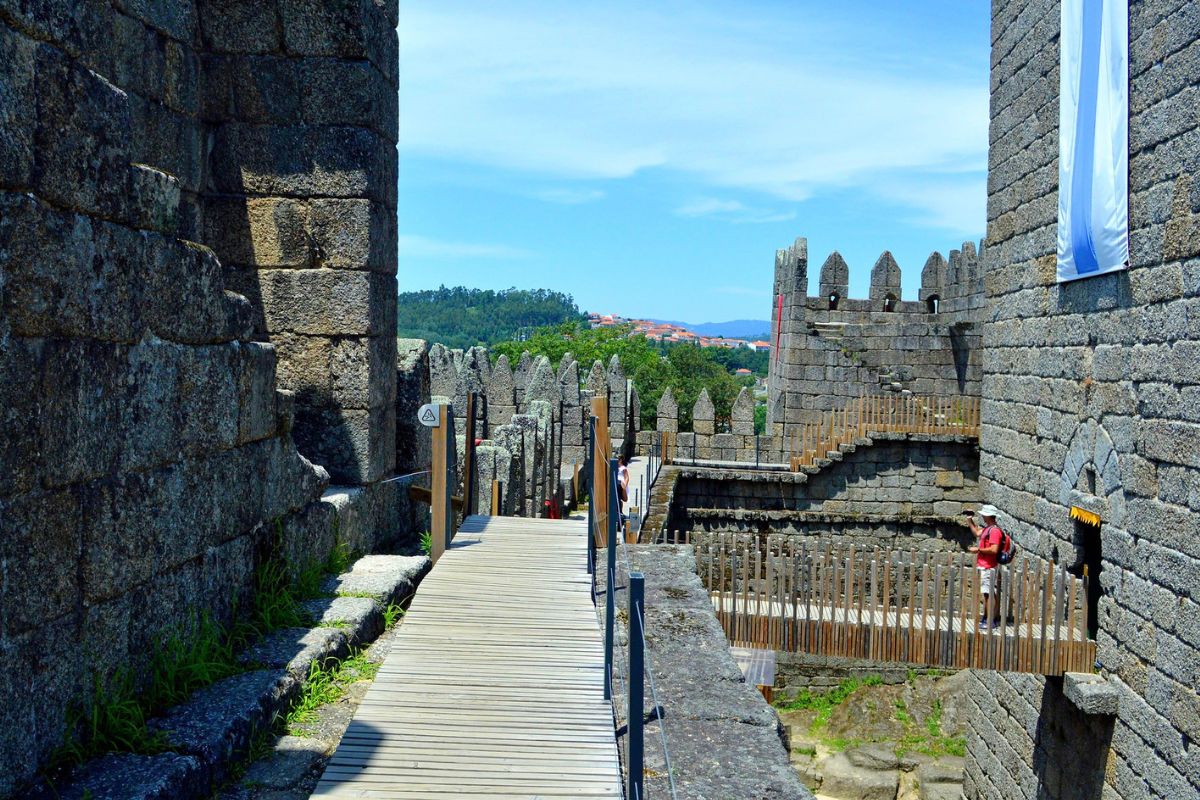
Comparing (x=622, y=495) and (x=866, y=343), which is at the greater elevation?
(x=866, y=343)

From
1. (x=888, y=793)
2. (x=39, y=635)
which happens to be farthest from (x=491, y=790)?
(x=888, y=793)

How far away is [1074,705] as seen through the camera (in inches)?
324

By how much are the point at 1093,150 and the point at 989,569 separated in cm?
326

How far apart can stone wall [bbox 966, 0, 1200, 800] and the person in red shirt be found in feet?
1.85

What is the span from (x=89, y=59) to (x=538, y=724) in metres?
3.97

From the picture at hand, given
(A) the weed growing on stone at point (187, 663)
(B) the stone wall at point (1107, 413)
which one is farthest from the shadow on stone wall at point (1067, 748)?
(A) the weed growing on stone at point (187, 663)

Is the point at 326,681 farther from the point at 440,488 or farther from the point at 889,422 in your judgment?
the point at 889,422

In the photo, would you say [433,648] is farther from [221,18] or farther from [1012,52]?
[1012,52]

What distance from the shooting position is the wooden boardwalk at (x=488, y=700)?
3773 millimetres

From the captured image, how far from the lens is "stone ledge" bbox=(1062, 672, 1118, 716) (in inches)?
304

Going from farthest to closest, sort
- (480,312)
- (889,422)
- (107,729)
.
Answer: (480,312) → (889,422) → (107,729)

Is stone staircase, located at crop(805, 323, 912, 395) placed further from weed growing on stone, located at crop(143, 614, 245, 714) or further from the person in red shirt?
weed growing on stone, located at crop(143, 614, 245, 714)

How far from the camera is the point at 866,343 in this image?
790 inches

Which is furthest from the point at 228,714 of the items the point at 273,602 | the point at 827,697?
the point at 827,697
